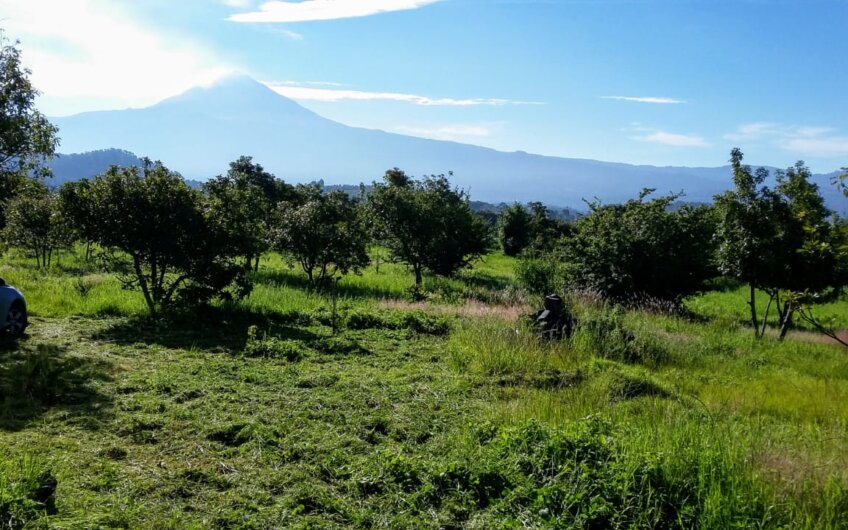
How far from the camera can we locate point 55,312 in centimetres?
1147

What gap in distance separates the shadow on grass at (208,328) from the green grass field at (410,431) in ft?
0.34

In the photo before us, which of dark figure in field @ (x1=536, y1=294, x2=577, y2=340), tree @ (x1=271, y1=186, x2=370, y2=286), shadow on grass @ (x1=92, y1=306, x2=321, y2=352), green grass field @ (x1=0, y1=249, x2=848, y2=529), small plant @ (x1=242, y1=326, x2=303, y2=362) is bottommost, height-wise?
shadow on grass @ (x1=92, y1=306, x2=321, y2=352)

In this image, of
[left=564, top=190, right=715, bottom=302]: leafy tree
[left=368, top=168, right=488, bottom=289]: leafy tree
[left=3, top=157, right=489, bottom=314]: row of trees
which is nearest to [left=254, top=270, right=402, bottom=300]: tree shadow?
[left=3, top=157, right=489, bottom=314]: row of trees

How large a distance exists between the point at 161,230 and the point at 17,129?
3184 mm

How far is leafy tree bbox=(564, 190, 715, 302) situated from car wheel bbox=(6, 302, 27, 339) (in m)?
16.1

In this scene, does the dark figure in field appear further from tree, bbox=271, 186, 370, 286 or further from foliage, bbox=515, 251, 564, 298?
tree, bbox=271, 186, 370, 286

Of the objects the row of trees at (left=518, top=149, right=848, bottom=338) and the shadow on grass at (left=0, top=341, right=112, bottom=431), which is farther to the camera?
the row of trees at (left=518, top=149, right=848, bottom=338)

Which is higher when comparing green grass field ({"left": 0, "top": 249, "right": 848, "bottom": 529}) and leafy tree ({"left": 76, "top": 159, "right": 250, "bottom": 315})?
leafy tree ({"left": 76, "top": 159, "right": 250, "bottom": 315})

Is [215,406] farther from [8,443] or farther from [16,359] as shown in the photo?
[16,359]

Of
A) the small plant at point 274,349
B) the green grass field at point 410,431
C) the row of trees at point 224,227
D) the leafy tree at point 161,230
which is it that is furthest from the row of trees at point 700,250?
the small plant at point 274,349

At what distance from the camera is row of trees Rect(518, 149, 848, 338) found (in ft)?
51.3

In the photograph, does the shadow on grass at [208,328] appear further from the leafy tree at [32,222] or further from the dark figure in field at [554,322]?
the leafy tree at [32,222]

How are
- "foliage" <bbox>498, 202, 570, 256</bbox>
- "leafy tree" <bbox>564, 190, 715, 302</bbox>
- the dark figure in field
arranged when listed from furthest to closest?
1. "foliage" <bbox>498, 202, 570, 256</bbox>
2. "leafy tree" <bbox>564, 190, 715, 302</bbox>
3. the dark figure in field

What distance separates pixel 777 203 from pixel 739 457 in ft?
47.0
